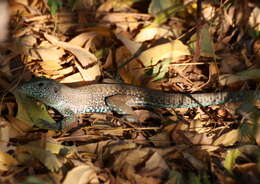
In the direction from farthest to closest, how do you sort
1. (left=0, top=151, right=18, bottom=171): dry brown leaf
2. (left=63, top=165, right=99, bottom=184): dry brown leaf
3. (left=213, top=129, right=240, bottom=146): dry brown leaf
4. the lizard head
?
the lizard head
(left=213, top=129, right=240, bottom=146): dry brown leaf
(left=0, top=151, right=18, bottom=171): dry brown leaf
(left=63, top=165, right=99, bottom=184): dry brown leaf

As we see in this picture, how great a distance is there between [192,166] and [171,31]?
7.96 feet

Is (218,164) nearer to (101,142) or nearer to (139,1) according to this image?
(101,142)

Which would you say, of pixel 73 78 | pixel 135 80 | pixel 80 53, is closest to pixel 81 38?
pixel 80 53

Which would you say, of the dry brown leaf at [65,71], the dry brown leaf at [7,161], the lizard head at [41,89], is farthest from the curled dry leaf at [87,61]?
the dry brown leaf at [7,161]

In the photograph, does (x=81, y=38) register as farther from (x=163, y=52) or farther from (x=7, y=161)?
(x=7, y=161)

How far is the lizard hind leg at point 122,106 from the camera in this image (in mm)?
5055

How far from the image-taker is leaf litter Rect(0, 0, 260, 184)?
4.11 m

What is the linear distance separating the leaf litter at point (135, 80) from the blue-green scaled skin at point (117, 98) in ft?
0.33

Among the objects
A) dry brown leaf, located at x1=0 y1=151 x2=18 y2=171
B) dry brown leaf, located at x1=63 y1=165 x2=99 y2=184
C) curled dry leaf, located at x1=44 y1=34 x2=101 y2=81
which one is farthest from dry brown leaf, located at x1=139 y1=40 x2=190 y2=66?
dry brown leaf, located at x1=0 y1=151 x2=18 y2=171

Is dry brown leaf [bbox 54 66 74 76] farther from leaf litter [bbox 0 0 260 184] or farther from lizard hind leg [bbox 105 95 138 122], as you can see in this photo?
lizard hind leg [bbox 105 95 138 122]

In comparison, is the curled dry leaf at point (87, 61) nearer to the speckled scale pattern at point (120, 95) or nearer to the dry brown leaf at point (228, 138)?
the speckled scale pattern at point (120, 95)

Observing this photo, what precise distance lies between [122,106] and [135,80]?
20.1 inches

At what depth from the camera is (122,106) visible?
202 inches

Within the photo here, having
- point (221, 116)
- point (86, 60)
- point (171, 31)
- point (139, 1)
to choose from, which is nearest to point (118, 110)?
point (86, 60)
